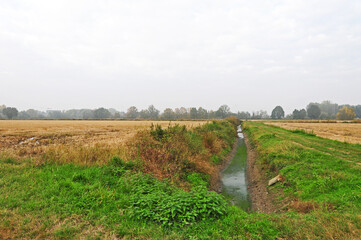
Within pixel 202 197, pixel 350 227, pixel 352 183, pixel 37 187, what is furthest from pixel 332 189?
pixel 37 187

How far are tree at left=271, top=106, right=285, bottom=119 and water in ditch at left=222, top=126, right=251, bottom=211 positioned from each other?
154990 mm

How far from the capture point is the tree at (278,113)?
152250 mm

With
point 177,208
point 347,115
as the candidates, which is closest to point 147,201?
point 177,208

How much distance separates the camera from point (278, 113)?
15288cm

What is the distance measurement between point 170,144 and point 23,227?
8.20m

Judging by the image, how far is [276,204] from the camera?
8.37m

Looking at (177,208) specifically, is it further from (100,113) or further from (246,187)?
(100,113)

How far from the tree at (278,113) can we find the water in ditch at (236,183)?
508ft

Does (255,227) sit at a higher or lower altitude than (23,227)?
lower

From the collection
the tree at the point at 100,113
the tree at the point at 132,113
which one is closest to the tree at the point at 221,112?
the tree at the point at 132,113

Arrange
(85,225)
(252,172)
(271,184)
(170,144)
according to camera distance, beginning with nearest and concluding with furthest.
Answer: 1. (85,225)
2. (271,184)
3. (170,144)
4. (252,172)

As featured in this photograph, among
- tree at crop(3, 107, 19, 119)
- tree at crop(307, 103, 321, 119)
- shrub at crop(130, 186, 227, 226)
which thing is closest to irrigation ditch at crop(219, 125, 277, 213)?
shrub at crop(130, 186, 227, 226)

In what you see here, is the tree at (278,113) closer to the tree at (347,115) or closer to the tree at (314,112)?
the tree at (314,112)

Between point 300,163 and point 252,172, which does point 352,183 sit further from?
point 252,172
